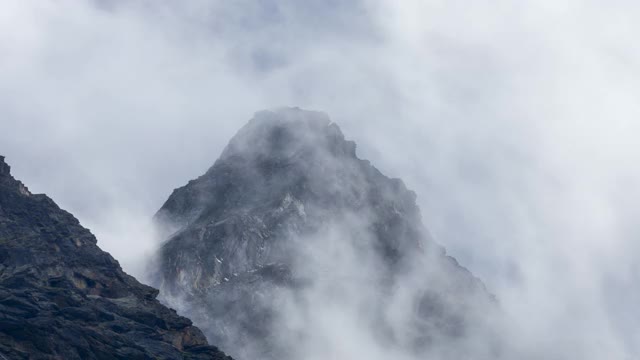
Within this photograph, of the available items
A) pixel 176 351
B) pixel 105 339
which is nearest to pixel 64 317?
pixel 105 339

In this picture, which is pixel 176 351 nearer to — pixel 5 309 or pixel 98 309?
pixel 98 309

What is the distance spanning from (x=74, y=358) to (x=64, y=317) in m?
10.9

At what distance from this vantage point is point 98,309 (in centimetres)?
19800

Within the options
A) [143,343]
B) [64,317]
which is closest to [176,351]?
[143,343]

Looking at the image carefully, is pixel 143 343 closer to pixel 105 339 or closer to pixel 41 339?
pixel 105 339

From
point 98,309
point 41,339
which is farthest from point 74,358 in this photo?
point 98,309

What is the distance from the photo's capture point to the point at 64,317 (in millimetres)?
189875

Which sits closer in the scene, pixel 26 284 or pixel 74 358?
pixel 74 358

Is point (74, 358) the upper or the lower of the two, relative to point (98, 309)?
lower

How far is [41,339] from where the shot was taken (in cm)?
17975

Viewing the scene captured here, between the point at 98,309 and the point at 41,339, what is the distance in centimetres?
1920

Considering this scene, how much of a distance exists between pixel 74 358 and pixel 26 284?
69.6 feet

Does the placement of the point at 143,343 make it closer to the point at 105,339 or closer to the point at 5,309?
the point at 105,339

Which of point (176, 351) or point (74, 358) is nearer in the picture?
point (74, 358)
